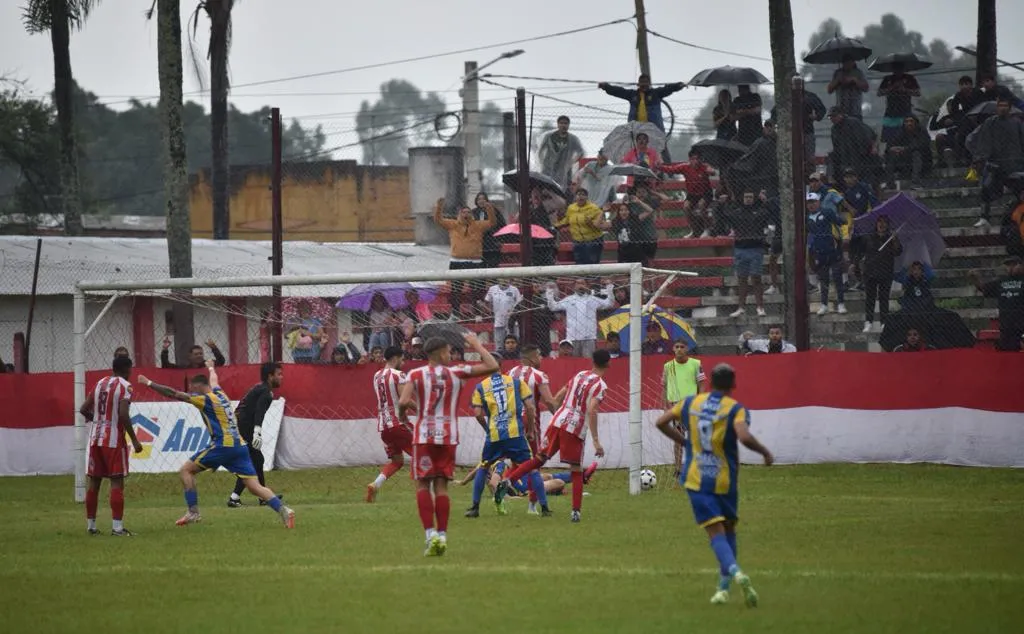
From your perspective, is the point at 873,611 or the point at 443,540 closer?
the point at 873,611

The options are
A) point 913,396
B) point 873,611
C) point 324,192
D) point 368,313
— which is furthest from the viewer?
point 324,192

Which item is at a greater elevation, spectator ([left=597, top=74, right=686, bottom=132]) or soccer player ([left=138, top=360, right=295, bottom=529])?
spectator ([left=597, top=74, right=686, bottom=132])

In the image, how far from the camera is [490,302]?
1092 inches

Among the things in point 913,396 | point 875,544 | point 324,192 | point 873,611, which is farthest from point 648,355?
point 324,192

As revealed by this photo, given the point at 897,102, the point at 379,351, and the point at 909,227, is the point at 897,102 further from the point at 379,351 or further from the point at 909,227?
the point at 379,351

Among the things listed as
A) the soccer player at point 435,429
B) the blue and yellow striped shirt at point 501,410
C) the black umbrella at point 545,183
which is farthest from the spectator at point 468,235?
the soccer player at point 435,429

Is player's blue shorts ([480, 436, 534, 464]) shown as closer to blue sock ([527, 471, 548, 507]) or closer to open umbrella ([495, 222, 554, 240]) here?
blue sock ([527, 471, 548, 507])

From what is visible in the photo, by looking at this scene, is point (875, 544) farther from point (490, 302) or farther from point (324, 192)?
point (324, 192)

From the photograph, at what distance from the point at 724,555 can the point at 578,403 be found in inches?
290

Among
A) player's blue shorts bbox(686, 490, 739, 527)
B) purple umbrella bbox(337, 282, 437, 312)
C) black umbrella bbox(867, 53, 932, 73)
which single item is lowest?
player's blue shorts bbox(686, 490, 739, 527)

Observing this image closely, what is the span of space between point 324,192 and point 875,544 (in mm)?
48689

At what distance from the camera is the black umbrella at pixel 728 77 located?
33312 millimetres

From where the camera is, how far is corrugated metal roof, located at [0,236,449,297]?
3597cm

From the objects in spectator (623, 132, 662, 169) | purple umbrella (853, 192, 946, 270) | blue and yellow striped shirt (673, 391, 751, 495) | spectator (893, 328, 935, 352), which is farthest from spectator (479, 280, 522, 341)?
blue and yellow striped shirt (673, 391, 751, 495)
